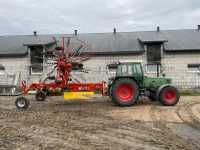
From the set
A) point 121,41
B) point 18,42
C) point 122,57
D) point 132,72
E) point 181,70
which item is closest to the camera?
point 132,72

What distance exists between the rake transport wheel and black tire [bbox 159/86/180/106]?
1.13 m

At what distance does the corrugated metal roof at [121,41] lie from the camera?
2722 cm

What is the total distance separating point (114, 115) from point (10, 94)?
1097cm

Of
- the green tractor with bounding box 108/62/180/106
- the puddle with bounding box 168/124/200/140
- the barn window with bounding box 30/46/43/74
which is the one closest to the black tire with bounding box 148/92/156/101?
the green tractor with bounding box 108/62/180/106

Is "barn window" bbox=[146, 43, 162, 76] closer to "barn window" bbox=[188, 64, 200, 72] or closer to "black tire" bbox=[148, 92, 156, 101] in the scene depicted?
"barn window" bbox=[188, 64, 200, 72]

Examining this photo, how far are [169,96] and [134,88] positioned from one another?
5.47 feet

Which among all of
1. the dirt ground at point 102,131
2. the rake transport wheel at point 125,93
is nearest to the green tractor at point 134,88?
the rake transport wheel at point 125,93

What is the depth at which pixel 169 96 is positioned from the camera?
14.9m

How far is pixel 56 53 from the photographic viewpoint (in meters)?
15.3

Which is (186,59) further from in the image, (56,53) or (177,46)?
(56,53)

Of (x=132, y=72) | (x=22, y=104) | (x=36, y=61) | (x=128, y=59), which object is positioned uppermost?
(x=128, y=59)

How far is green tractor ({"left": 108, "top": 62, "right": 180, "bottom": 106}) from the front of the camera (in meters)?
14.6

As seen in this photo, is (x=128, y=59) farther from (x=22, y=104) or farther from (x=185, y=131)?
(x=185, y=131)

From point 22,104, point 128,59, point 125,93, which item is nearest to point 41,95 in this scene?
point 22,104
